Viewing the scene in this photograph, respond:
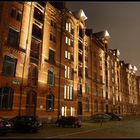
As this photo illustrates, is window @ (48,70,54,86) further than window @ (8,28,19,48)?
Yes

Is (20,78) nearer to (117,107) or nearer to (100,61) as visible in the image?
(100,61)

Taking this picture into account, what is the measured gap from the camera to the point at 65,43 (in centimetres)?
4106

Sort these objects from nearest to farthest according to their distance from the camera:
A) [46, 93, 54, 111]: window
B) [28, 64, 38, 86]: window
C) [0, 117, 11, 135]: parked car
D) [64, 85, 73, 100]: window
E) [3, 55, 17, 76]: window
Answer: [0, 117, 11, 135]: parked car
[3, 55, 17, 76]: window
[28, 64, 38, 86]: window
[46, 93, 54, 111]: window
[64, 85, 73, 100]: window

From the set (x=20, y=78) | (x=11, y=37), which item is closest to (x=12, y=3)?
(x=11, y=37)

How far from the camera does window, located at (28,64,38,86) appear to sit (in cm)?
3154

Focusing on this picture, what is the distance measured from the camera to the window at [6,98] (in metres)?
26.2

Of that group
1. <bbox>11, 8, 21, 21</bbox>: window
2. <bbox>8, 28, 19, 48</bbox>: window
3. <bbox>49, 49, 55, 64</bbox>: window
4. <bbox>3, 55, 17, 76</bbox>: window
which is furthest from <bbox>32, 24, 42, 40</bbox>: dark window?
<bbox>3, 55, 17, 76</bbox>: window

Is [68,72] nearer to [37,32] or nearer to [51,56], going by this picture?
[51,56]

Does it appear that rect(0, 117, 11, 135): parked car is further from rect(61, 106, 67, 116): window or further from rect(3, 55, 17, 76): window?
rect(61, 106, 67, 116): window

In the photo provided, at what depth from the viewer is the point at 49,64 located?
116 ft

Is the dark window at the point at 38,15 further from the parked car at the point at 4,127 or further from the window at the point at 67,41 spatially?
the parked car at the point at 4,127

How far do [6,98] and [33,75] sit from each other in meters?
6.60

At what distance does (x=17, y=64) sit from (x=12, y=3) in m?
8.64

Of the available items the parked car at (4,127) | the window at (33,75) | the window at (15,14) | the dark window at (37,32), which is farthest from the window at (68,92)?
the parked car at (4,127)
